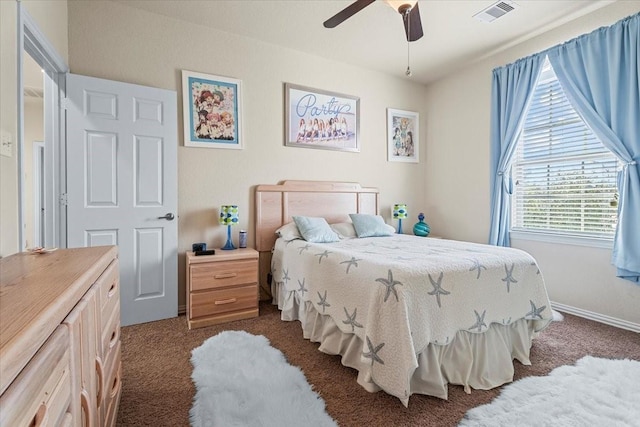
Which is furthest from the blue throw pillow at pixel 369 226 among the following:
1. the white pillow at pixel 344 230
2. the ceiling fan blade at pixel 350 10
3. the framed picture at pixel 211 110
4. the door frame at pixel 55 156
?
the door frame at pixel 55 156

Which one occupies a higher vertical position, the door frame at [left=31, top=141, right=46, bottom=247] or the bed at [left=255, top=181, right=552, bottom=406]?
the door frame at [left=31, top=141, right=46, bottom=247]

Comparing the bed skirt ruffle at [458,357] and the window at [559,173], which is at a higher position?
the window at [559,173]

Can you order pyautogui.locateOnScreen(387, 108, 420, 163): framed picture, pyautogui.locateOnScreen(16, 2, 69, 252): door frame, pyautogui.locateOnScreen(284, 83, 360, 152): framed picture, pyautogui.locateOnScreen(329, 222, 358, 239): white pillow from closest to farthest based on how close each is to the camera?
pyautogui.locateOnScreen(16, 2, 69, 252): door frame, pyautogui.locateOnScreen(329, 222, 358, 239): white pillow, pyautogui.locateOnScreen(284, 83, 360, 152): framed picture, pyautogui.locateOnScreen(387, 108, 420, 163): framed picture

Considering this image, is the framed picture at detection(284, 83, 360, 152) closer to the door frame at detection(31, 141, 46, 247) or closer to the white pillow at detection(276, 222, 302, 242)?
the white pillow at detection(276, 222, 302, 242)

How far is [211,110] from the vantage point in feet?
9.94

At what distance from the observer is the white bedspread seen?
1.54 meters

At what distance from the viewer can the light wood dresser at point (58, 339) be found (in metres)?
0.48

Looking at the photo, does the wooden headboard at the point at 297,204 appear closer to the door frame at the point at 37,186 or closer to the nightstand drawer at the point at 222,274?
the nightstand drawer at the point at 222,274

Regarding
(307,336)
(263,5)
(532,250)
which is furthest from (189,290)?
(532,250)

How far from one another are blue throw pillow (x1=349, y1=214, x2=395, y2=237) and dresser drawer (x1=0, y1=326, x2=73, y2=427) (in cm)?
280

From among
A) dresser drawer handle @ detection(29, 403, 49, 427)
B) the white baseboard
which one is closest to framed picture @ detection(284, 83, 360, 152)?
the white baseboard

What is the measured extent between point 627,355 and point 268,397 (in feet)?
7.93

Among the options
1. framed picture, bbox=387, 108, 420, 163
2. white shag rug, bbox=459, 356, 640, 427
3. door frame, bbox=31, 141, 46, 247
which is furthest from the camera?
door frame, bbox=31, 141, 46, 247

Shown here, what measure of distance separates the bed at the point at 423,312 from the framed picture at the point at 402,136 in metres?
2.01
